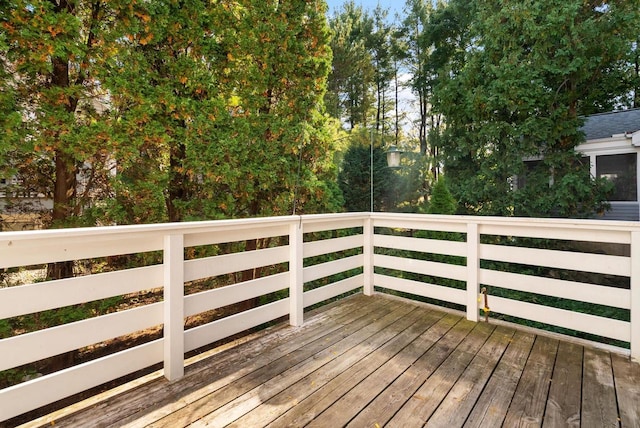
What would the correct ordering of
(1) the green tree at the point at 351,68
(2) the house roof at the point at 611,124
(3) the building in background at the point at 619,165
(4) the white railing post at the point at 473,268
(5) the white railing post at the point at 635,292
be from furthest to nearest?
1. (1) the green tree at the point at 351,68
2. (2) the house roof at the point at 611,124
3. (3) the building in background at the point at 619,165
4. (4) the white railing post at the point at 473,268
5. (5) the white railing post at the point at 635,292

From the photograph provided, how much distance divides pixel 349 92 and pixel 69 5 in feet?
40.2

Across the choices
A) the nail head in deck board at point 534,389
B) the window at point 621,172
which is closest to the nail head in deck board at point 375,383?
the nail head in deck board at point 534,389

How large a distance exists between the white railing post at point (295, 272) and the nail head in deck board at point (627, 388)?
1946 mm

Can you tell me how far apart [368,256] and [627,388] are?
2088mm

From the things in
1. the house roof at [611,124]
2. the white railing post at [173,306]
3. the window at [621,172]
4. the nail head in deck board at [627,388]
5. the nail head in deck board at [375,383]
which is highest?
the house roof at [611,124]

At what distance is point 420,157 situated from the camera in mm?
10906

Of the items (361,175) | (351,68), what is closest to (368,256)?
(361,175)

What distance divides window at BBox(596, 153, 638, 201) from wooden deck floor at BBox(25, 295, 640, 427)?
24.0 ft

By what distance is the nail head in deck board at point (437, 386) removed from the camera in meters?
1.56

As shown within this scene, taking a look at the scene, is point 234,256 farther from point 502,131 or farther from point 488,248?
point 502,131

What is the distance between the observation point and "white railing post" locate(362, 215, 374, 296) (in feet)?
11.3

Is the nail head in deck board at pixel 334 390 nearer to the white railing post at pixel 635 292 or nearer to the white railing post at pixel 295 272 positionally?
the white railing post at pixel 295 272

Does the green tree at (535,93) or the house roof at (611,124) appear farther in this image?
the house roof at (611,124)

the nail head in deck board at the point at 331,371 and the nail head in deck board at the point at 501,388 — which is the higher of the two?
the nail head in deck board at the point at 331,371
